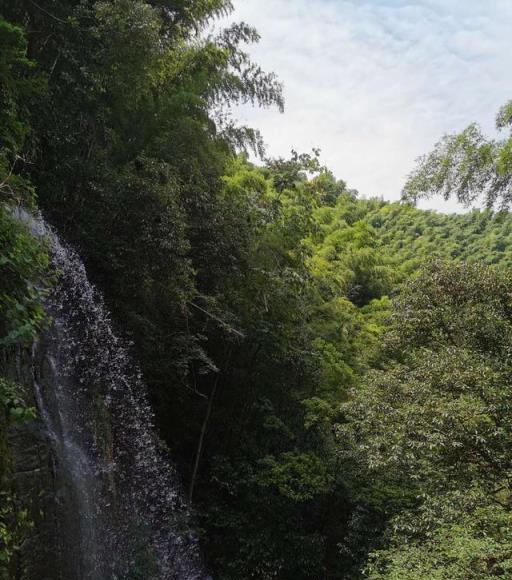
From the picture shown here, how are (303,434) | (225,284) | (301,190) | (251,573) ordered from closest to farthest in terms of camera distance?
(251,573), (225,284), (303,434), (301,190)

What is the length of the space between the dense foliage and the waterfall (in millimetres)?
605

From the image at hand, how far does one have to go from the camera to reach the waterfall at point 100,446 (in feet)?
18.3

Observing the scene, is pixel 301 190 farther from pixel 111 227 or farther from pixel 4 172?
pixel 4 172

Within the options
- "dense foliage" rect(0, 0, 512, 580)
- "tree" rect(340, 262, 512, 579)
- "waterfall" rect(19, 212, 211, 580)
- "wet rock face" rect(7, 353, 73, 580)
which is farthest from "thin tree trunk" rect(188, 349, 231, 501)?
"wet rock face" rect(7, 353, 73, 580)

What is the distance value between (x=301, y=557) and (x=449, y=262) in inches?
282

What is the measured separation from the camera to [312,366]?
10.6m

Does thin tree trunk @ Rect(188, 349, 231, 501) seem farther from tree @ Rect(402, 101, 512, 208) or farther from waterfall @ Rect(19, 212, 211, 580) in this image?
tree @ Rect(402, 101, 512, 208)

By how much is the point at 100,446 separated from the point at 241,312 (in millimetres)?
3993

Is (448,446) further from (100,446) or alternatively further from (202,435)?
(100,446)

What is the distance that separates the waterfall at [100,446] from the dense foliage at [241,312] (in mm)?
605

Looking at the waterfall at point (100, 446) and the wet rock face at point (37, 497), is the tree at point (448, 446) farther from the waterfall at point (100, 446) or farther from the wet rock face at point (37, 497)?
the wet rock face at point (37, 497)

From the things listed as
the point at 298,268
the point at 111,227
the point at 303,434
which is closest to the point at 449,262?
the point at 298,268

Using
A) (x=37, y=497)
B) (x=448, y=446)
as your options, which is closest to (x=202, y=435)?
(x=448, y=446)

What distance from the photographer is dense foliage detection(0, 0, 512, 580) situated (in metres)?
6.92
